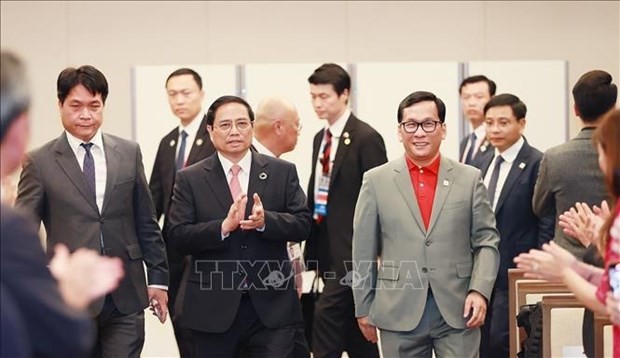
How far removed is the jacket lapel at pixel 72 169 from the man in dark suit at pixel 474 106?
321cm

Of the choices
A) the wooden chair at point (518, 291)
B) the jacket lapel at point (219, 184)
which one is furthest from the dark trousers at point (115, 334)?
the wooden chair at point (518, 291)

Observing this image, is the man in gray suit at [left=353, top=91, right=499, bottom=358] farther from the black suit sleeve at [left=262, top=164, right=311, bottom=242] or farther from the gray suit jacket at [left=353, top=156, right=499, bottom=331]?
the black suit sleeve at [left=262, top=164, right=311, bottom=242]

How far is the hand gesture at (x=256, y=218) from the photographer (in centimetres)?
557

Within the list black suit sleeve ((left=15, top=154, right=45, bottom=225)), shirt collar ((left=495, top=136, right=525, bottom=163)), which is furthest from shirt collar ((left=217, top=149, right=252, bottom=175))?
shirt collar ((left=495, top=136, right=525, bottom=163))

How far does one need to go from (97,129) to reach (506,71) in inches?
183

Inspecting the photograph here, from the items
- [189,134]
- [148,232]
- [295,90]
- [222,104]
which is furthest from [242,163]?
[295,90]

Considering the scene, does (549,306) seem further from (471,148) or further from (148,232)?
(471,148)

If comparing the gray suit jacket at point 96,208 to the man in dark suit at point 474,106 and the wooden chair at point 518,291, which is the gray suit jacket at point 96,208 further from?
the man in dark suit at point 474,106

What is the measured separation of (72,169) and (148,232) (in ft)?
1.64

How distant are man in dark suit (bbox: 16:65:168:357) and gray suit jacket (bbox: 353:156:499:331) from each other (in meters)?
1.07

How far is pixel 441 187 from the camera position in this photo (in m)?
5.53

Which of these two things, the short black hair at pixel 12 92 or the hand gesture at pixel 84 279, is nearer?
the short black hair at pixel 12 92

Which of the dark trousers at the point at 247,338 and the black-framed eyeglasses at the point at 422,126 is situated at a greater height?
the black-framed eyeglasses at the point at 422,126

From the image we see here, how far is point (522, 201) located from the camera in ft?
22.1
